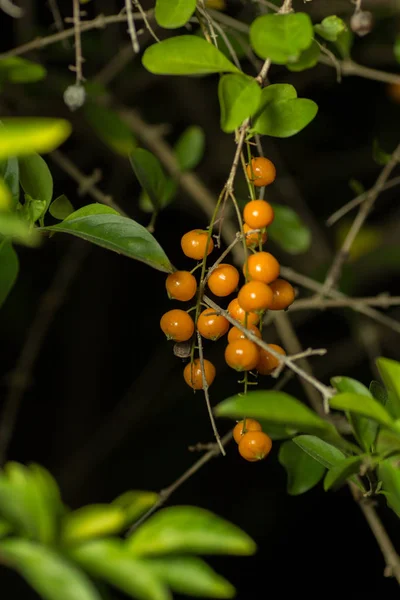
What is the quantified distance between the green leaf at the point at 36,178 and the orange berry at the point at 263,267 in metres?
0.22

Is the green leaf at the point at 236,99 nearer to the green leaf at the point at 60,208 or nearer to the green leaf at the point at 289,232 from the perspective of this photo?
the green leaf at the point at 60,208

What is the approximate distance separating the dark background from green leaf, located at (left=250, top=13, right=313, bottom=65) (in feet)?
3.38

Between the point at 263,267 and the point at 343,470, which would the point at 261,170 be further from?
the point at 343,470

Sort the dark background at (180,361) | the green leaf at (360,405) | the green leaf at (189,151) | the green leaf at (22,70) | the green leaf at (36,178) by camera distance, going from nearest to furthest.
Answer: the green leaf at (360,405)
the green leaf at (36,178)
the green leaf at (22,70)
the green leaf at (189,151)
the dark background at (180,361)

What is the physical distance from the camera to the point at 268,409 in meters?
0.47

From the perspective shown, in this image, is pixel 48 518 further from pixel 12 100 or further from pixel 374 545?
pixel 374 545

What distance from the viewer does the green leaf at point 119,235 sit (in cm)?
65

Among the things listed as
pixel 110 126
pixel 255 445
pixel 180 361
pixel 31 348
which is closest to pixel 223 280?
pixel 255 445

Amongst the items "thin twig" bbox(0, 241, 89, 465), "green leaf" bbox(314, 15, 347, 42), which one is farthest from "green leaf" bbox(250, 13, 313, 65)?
"thin twig" bbox(0, 241, 89, 465)

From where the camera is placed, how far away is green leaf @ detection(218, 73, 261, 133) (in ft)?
2.02

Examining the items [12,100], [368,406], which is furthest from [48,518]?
[12,100]

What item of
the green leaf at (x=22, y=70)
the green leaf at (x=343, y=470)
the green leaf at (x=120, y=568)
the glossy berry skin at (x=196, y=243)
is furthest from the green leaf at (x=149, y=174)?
the green leaf at (x=120, y=568)

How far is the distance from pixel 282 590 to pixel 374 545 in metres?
0.26

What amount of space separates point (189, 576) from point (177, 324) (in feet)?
0.95
